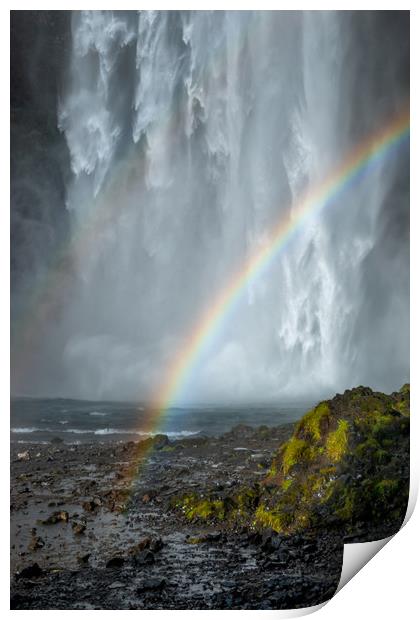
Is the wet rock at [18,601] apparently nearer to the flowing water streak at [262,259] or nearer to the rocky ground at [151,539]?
the rocky ground at [151,539]

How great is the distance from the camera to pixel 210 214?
5074 mm

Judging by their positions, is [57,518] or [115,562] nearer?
[115,562]

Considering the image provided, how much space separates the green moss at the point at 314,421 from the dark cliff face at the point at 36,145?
2387 millimetres

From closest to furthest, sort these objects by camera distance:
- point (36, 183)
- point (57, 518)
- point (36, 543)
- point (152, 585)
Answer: point (152, 585) → point (36, 543) → point (57, 518) → point (36, 183)

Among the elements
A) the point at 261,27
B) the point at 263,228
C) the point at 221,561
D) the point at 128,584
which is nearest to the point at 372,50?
→ the point at 261,27

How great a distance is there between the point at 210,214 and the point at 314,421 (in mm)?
A: 1841

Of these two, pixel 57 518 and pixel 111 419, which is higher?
pixel 111 419

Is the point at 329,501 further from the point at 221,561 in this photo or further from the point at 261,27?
the point at 261,27

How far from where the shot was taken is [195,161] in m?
5.10

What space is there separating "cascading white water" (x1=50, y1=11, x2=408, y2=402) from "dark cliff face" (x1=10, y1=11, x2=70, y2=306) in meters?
0.13

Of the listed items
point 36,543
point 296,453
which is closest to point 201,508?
point 296,453

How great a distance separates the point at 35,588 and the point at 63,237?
2.61 m

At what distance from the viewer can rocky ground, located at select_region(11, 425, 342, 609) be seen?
4.50 metres

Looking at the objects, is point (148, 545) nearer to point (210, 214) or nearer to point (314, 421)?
point (314, 421)
